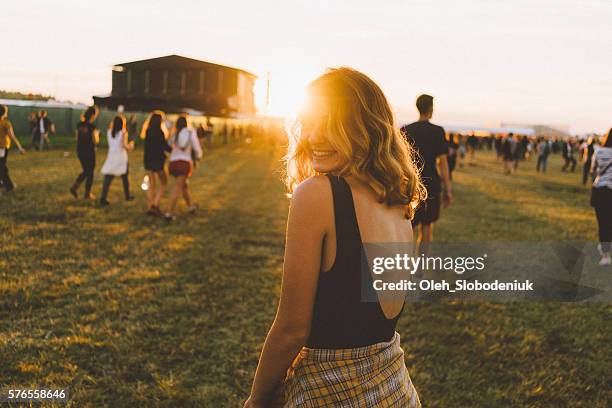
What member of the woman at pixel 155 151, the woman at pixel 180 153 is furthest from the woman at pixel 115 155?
the woman at pixel 180 153

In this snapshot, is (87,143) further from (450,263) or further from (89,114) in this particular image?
(450,263)

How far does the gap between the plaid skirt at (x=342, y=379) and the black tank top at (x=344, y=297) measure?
3 cm

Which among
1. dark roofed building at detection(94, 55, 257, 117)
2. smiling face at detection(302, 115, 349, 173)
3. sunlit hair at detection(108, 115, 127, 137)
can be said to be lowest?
smiling face at detection(302, 115, 349, 173)

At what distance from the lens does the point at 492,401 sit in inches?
148

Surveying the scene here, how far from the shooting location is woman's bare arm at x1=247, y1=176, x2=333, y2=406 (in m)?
1.37

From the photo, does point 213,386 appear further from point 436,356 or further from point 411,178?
point 411,178

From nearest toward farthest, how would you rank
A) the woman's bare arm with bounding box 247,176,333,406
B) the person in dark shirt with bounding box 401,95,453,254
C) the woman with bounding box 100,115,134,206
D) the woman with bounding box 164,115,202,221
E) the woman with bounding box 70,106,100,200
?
the woman's bare arm with bounding box 247,176,333,406 → the person in dark shirt with bounding box 401,95,453,254 → the woman with bounding box 164,115,202,221 → the woman with bounding box 100,115,134,206 → the woman with bounding box 70,106,100,200

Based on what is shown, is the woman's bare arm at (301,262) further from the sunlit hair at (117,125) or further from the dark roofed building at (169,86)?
the dark roofed building at (169,86)

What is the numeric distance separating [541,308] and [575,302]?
558 millimetres

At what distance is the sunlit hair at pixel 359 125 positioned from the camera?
1.48 meters
